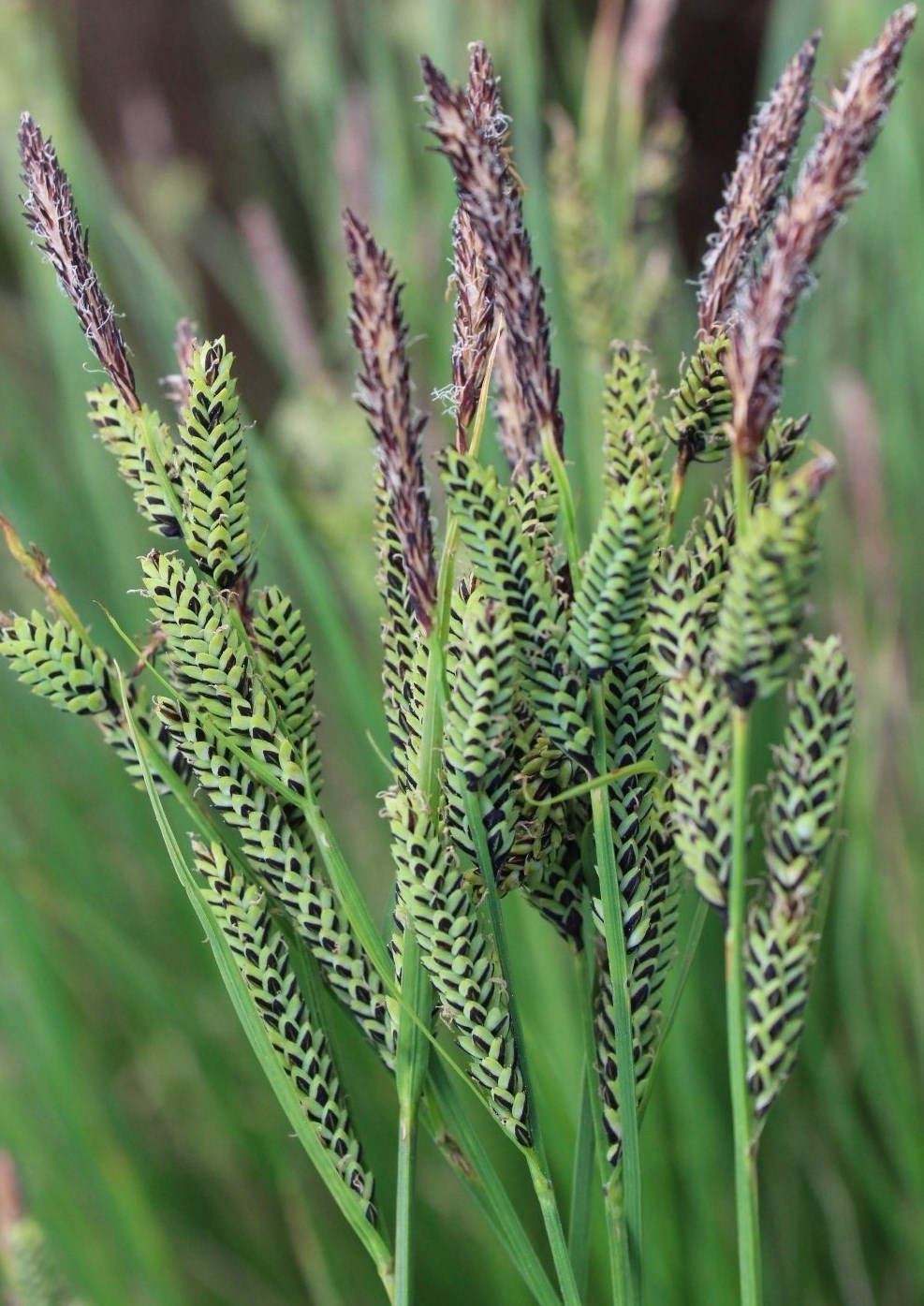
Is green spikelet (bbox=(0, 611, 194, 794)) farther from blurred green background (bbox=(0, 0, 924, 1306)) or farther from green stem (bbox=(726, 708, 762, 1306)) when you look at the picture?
blurred green background (bbox=(0, 0, 924, 1306))

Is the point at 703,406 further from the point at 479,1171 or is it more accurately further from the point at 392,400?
the point at 479,1171

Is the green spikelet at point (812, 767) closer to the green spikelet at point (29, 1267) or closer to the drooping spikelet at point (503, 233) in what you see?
the drooping spikelet at point (503, 233)

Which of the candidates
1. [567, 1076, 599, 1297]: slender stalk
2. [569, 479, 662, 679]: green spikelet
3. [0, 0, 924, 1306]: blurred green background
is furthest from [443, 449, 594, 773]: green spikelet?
[0, 0, 924, 1306]: blurred green background

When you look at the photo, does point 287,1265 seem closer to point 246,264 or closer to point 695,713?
point 695,713

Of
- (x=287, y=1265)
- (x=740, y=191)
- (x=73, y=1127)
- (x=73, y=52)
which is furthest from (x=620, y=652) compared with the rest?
(x=73, y=52)

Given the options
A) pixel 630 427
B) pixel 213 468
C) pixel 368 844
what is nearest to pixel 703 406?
pixel 630 427
